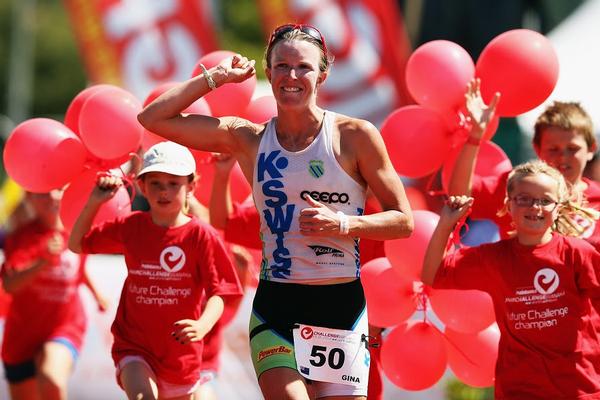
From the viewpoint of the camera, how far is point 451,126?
6.17 meters

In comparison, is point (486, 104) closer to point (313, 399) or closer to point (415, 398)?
point (313, 399)

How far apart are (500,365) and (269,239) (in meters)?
1.38

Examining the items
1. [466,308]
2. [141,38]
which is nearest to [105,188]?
[466,308]

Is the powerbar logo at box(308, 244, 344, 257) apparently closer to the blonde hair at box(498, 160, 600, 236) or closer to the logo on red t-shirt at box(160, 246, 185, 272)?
the blonde hair at box(498, 160, 600, 236)

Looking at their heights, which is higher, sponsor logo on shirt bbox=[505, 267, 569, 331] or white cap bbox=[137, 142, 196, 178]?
white cap bbox=[137, 142, 196, 178]

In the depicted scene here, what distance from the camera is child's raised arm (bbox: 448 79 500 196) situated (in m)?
5.83

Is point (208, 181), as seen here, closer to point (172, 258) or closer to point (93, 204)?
point (172, 258)

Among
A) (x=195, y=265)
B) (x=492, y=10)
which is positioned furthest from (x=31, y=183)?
(x=492, y=10)

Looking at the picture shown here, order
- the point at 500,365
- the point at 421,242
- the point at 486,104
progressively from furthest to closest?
the point at 486,104 < the point at 421,242 < the point at 500,365

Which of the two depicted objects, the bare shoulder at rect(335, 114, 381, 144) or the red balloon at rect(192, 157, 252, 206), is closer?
the bare shoulder at rect(335, 114, 381, 144)

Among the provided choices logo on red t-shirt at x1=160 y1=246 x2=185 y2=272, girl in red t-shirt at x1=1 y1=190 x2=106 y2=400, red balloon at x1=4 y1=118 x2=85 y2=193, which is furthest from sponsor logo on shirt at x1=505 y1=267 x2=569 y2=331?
girl in red t-shirt at x1=1 y1=190 x2=106 y2=400

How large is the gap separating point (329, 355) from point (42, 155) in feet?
7.33

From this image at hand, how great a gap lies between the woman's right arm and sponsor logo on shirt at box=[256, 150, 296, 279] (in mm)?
220

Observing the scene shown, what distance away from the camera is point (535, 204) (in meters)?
5.28
